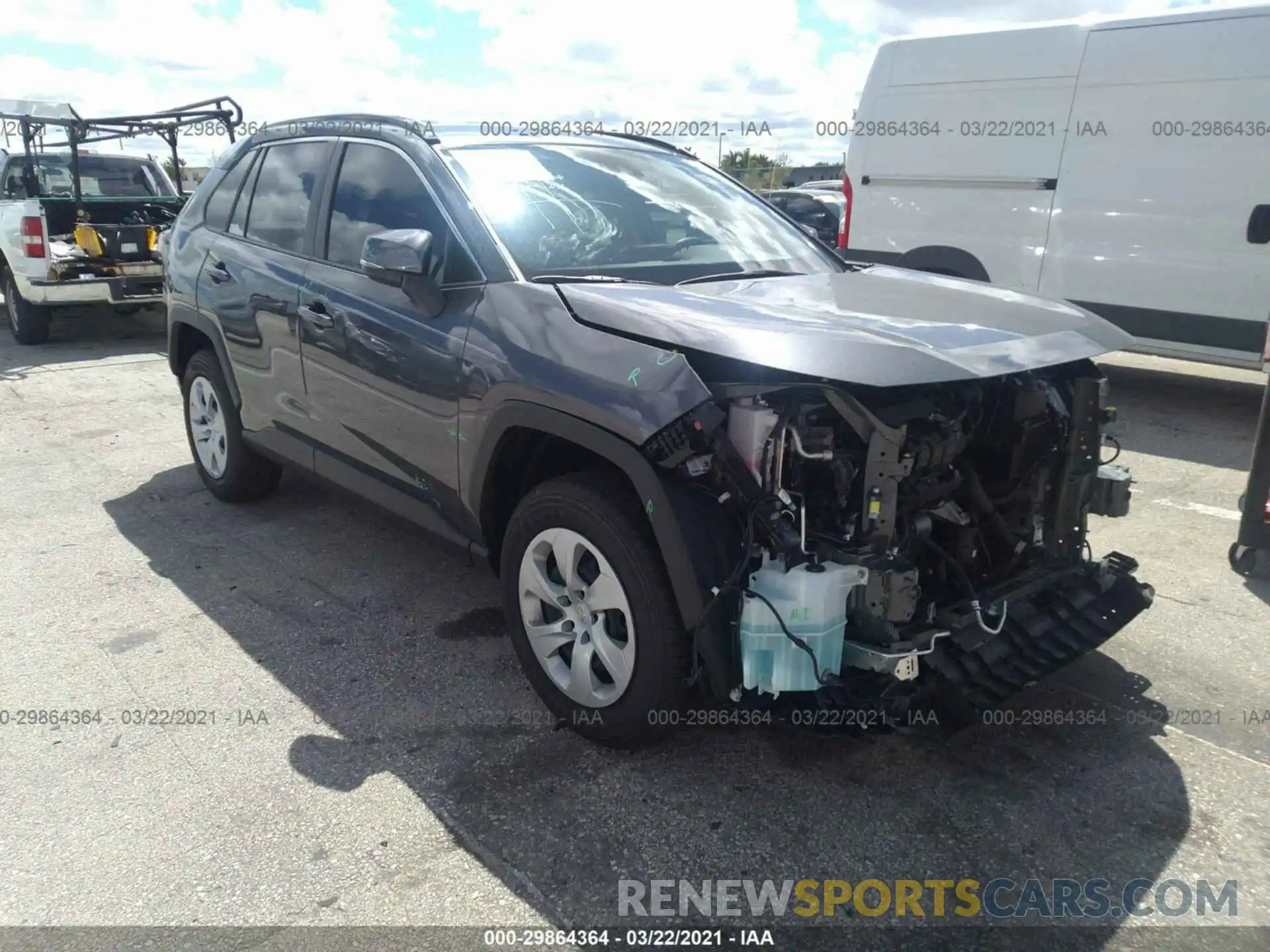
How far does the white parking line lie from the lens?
511cm

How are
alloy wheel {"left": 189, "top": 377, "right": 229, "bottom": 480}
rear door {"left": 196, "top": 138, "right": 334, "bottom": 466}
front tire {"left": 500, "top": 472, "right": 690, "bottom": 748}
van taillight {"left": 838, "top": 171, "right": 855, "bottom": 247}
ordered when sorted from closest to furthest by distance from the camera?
front tire {"left": 500, "top": 472, "right": 690, "bottom": 748} → rear door {"left": 196, "top": 138, "right": 334, "bottom": 466} → alloy wheel {"left": 189, "top": 377, "right": 229, "bottom": 480} → van taillight {"left": 838, "top": 171, "right": 855, "bottom": 247}

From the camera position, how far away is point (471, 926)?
236cm

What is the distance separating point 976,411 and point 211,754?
8.73 feet

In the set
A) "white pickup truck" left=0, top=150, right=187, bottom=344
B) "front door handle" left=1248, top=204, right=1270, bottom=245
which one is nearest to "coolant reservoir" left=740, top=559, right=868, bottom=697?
"front door handle" left=1248, top=204, right=1270, bottom=245

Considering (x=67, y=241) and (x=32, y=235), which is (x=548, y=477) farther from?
(x=67, y=241)

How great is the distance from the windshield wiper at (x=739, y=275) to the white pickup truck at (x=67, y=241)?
28.3ft

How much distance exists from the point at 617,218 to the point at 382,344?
985mm

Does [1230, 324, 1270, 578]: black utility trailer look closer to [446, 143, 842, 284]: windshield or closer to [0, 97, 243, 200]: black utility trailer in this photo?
[446, 143, 842, 284]: windshield

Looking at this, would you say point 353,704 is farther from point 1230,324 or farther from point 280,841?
point 1230,324

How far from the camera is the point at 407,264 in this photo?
3.06m

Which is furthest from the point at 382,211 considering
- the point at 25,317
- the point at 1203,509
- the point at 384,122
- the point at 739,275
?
the point at 25,317

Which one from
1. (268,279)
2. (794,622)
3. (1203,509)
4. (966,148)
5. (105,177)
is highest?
(966,148)

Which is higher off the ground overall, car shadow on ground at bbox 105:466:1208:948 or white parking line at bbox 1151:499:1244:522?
white parking line at bbox 1151:499:1244:522

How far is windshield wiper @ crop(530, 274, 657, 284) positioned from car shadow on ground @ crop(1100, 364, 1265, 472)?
3487 mm
